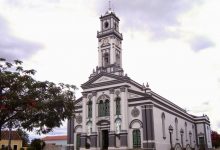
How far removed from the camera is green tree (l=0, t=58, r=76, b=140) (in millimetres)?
18375

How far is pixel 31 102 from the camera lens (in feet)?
61.4

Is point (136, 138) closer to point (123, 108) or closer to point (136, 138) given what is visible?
point (136, 138)

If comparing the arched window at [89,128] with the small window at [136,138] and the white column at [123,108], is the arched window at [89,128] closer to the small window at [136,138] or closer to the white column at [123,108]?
the white column at [123,108]

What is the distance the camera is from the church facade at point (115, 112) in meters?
43.0

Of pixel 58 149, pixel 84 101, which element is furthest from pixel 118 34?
Result: pixel 58 149

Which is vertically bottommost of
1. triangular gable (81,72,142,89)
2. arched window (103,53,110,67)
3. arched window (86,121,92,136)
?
arched window (86,121,92,136)

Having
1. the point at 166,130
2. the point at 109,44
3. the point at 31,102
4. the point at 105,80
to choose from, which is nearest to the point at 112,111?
the point at 105,80

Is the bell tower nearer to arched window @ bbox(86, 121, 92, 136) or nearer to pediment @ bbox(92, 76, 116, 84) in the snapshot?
pediment @ bbox(92, 76, 116, 84)

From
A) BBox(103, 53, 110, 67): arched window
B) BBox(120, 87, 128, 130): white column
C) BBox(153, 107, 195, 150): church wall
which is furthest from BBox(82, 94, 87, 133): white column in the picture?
BBox(153, 107, 195, 150): church wall

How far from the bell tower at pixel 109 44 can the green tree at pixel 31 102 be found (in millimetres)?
28214

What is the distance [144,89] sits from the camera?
1825 inches

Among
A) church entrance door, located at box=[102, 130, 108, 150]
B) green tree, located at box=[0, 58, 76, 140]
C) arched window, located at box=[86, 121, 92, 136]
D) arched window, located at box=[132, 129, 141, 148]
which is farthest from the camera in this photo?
arched window, located at box=[86, 121, 92, 136]

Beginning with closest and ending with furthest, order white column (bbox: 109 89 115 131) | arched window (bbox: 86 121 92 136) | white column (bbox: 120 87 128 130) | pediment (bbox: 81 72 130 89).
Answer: white column (bbox: 120 87 128 130), white column (bbox: 109 89 115 131), pediment (bbox: 81 72 130 89), arched window (bbox: 86 121 92 136)

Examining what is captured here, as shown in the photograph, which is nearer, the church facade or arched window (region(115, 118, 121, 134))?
the church facade
